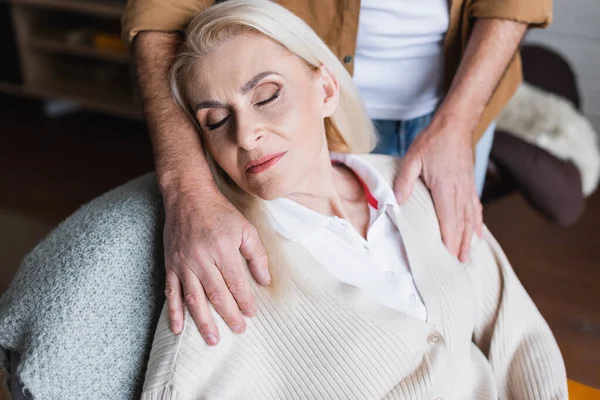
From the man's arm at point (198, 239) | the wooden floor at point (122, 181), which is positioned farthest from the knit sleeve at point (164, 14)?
the wooden floor at point (122, 181)

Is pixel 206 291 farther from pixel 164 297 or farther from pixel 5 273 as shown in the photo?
pixel 5 273

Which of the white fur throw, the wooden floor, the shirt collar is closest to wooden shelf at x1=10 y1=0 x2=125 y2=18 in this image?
the wooden floor

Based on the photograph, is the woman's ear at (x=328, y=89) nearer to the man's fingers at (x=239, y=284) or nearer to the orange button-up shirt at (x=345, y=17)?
the orange button-up shirt at (x=345, y=17)

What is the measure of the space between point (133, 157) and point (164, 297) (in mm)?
2759

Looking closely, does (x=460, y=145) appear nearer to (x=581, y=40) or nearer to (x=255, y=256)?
(x=255, y=256)

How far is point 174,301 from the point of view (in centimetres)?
106

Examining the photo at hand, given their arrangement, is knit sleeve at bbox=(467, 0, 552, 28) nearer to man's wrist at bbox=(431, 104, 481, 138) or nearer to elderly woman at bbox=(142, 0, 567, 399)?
man's wrist at bbox=(431, 104, 481, 138)

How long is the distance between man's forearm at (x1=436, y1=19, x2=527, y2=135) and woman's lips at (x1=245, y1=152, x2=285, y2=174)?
17.7 inches

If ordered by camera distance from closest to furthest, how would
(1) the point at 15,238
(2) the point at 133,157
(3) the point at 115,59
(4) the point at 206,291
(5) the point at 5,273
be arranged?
(4) the point at 206,291
(5) the point at 5,273
(1) the point at 15,238
(2) the point at 133,157
(3) the point at 115,59

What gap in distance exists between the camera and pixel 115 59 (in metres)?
4.03

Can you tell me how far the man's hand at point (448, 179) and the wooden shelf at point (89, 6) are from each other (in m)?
2.68

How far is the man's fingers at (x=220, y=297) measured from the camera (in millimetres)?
1065

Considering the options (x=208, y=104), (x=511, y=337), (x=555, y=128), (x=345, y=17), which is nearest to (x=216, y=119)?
(x=208, y=104)

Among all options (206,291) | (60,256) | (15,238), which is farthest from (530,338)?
(15,238)
